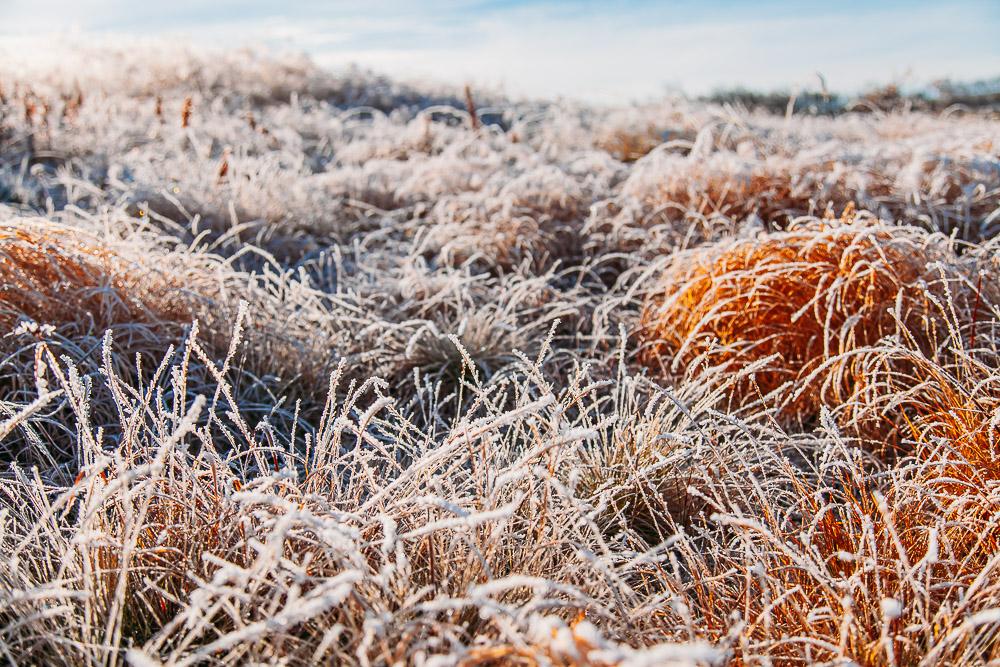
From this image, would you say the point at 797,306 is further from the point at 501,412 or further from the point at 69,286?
the point at 69,286

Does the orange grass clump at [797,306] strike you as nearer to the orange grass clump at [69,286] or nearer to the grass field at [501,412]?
the grass field at [501,412]

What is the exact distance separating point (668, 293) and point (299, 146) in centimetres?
455

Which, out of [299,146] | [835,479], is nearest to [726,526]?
[835,479]

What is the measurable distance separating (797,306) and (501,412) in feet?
4.11

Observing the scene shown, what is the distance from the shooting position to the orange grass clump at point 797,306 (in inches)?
102

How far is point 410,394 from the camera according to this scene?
285 cm

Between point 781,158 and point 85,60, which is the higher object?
point 85,60

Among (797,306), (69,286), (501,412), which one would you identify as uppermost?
(69,286)

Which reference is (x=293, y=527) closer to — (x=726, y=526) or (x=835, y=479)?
(x=726, y=526)

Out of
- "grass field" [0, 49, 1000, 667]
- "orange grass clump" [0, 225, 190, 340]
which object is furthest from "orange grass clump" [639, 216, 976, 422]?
"orange grass clump" [0, 225, 190, 340]

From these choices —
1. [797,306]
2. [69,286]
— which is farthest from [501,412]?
[69,286]

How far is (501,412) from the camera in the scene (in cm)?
221

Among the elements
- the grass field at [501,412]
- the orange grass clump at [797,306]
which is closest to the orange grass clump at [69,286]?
the grass field at [501,412]

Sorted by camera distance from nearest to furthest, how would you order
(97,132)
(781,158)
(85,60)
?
(781,158), (97,132), (85,60)
